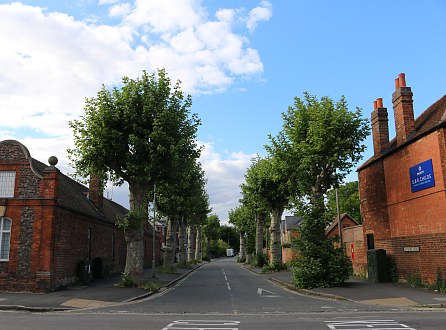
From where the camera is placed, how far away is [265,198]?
3572cm

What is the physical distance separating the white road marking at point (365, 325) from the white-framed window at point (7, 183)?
16816 mm

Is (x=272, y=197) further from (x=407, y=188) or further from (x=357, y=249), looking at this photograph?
(x=407, y=188)

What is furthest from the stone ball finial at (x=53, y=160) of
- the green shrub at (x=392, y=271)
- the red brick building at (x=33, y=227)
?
the green shrub at (x=392, y=271)

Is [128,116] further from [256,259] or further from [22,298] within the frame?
[256,259]

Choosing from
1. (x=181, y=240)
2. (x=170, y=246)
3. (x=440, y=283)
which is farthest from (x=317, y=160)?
(x=181, y=240)

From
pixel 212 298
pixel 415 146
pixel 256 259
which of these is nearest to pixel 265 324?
pixel 212 298

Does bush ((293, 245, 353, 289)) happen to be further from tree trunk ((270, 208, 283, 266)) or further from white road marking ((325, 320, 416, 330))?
tree trunk ((270, 208, 283, 266))

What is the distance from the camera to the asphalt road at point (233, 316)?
1052cm

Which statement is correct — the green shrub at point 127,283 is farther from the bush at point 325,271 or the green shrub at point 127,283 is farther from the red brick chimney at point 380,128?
the red brick chimney at point 380,128

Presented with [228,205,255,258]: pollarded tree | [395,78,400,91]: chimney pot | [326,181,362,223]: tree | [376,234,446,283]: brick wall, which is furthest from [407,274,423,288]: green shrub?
[326,181,362,223]: tree

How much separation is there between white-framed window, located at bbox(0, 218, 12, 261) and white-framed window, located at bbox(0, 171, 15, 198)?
4.13 ft

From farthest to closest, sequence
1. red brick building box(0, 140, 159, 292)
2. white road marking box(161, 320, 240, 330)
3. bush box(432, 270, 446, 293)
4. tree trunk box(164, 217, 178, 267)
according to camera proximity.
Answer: tree trunk box(164, 217, 178, 267)
red brick building box(0, 140, 159, 292)
bush box(432, 270, 446, 293)
white road marking box(161, 320, 240, 330)

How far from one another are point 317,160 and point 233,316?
11078 millimetres

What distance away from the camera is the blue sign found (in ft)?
59.4
